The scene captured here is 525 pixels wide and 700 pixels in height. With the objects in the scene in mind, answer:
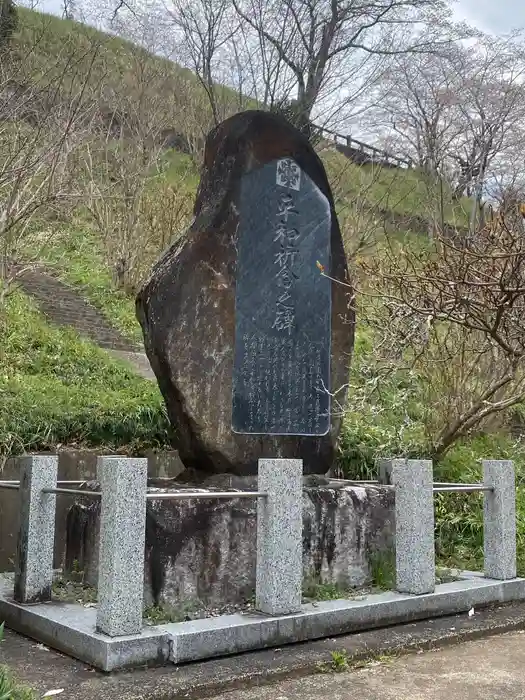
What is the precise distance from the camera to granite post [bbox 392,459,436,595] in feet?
15.0

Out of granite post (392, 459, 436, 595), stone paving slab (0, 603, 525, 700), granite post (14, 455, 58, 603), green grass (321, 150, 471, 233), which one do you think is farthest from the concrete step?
stone paving slab (0, 603, 525, 700)

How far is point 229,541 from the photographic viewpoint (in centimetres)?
436

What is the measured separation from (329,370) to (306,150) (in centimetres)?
161

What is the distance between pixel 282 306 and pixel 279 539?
177 centimetres

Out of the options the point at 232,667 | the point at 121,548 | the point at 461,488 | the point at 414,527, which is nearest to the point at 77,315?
the point at 461,488

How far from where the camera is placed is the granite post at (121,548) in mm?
3449

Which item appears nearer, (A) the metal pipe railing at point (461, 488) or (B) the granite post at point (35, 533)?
(B) the granite post at point (35, 533)

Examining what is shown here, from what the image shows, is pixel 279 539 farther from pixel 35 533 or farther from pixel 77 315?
pixel 77 315

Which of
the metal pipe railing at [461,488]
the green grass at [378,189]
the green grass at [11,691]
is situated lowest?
the green grass at [11,691]

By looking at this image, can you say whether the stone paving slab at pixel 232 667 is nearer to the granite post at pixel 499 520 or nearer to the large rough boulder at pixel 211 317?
the granite post at pixel 499 520

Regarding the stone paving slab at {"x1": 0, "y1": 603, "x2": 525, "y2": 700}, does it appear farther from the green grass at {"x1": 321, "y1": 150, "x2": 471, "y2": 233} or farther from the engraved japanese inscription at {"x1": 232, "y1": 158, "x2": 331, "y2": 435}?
the green grass at {"x1": 321, "y1": 150, "x2": 471, "y2": 233}

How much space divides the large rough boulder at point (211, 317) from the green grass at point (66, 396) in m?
2.38

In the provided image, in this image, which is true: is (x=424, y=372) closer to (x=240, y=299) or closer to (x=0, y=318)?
(x=240, y=299)

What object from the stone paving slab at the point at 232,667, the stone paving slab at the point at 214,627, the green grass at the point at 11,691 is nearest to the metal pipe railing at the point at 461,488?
the stone paving slab at the point at 214,627
